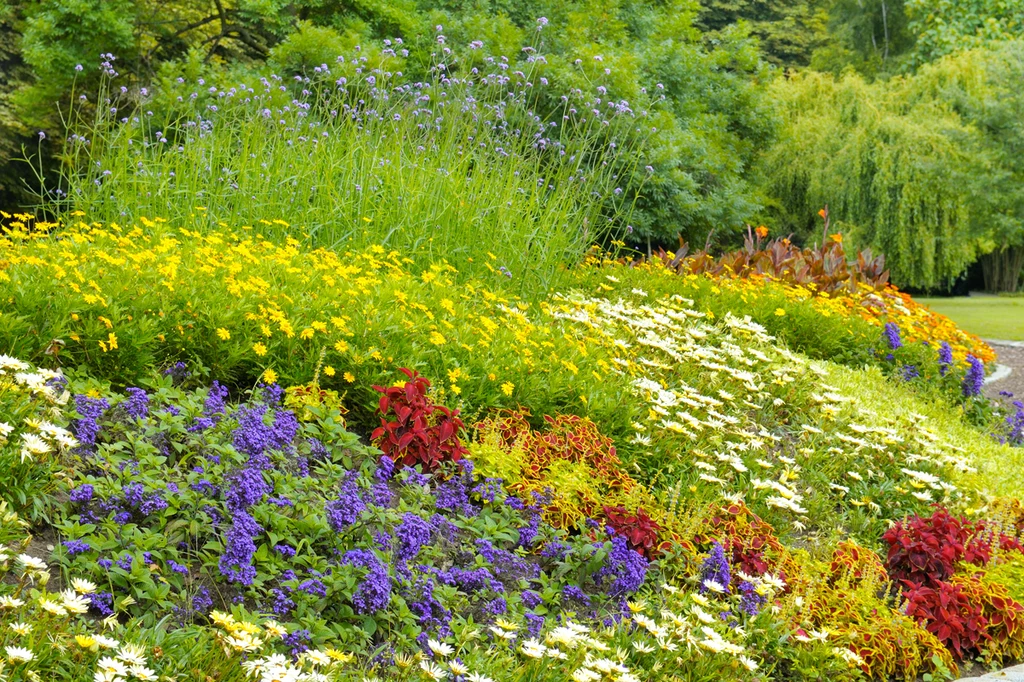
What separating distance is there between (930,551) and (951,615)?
35 centimetres

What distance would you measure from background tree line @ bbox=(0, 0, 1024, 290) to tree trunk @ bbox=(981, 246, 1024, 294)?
2.58 metres

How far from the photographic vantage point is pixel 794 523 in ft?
13.0

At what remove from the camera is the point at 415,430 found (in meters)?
3.54

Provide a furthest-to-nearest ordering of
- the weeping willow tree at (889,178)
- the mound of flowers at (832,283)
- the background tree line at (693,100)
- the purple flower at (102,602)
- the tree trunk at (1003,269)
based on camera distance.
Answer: the tree trunk at (1003,269) → the weeping willow tree at (889,178) → the background tree line at (693,100) → the mound of flowers at (832,283) → the purple flower at (102,602)

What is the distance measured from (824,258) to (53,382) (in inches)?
339

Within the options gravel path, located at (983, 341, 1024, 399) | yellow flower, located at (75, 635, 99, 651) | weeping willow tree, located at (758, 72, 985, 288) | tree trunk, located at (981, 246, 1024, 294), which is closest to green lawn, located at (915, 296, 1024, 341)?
weeping willow tree, located at (758, 72, 985, 288)

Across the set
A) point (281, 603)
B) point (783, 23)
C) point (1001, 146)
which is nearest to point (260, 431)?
point (281, 603)

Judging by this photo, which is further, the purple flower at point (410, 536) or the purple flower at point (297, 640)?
the purple flower at point (410, 536)

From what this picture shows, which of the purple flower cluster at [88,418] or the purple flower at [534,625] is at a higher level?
the purple flower cluster at [88,418]

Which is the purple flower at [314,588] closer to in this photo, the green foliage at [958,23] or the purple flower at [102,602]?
the purple flower at [102,602]

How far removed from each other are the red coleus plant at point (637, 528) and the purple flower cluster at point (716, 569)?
0.19 meters

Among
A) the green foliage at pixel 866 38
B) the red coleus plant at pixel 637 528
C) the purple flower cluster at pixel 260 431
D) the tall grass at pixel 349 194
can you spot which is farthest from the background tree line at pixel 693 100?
the green foliage at pixel 866 38

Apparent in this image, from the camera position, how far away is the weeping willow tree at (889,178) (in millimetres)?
20737

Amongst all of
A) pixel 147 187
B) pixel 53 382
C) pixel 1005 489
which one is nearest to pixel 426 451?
pixel 53 382
